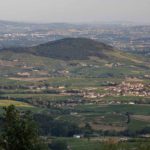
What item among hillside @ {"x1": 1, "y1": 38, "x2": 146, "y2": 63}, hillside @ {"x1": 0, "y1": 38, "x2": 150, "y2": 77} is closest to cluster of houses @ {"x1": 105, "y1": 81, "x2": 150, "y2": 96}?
hillside @ {"x1": 0, "y1": 38, "x2": 150, "y2": 77}

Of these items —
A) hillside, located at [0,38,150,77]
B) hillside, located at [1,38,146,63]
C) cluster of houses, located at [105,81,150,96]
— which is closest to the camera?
cluster of houses, located at [105,81,150,96]

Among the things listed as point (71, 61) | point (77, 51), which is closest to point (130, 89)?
point (71, 61)

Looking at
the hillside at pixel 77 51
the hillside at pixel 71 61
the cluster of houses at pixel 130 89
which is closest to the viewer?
the cluster of houses at pixel 130 89

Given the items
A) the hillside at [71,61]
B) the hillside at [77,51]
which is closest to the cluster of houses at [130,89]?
the hillside at [71,61]

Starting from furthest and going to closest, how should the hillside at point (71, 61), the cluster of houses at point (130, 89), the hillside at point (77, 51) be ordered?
the hillside at point (77, 51) < the hillside at point (71, 61) < the cluster of houses at point (130, 89)

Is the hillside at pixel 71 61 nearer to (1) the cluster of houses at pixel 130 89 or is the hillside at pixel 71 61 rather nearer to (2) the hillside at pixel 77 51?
(2) the hillside at pixel 77 51

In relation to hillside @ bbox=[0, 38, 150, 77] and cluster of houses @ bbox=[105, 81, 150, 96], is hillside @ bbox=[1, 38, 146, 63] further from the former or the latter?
cluster of houses @ bbox=[105, 81, 150, 96]

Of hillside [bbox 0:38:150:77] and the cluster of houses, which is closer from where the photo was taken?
the cluster of houses

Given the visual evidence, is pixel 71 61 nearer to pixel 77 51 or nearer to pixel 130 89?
pixel 77 51

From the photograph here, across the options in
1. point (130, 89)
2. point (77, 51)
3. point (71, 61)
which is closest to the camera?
point (130, 89)

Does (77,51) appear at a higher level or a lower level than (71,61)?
higher

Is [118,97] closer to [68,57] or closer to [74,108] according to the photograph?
[74,108]

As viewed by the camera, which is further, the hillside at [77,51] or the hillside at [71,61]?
the hillside at [77,51]
